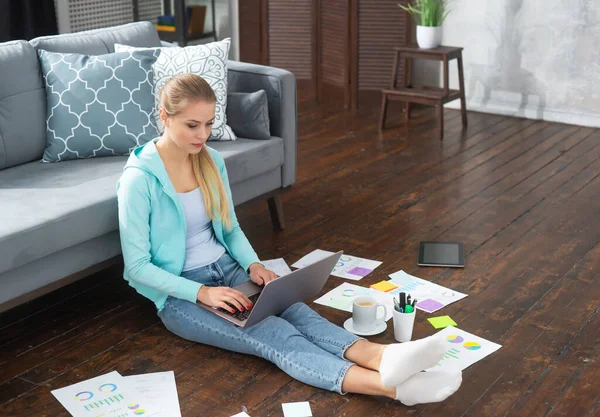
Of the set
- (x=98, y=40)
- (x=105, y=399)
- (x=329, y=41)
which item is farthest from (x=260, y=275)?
(x=329, y=41)

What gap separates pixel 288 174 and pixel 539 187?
132cm

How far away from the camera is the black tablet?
10.4 feet

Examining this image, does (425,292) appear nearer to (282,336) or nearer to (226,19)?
(282,336)

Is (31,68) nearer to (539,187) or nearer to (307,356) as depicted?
(307,356)

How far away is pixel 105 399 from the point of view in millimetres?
2297

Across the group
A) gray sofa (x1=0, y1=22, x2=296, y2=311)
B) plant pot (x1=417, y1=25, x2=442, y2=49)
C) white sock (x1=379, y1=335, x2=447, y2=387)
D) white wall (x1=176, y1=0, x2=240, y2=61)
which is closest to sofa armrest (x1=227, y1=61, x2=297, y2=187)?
gray sofa (x1=0, y1=22, x2=296, y2=311)

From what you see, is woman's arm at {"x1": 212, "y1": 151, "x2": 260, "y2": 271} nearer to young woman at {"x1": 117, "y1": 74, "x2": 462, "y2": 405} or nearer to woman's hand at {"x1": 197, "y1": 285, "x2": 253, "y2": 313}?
young woman at {"x1": 117, "y1": 74, "x2": 462, "y2": 405}

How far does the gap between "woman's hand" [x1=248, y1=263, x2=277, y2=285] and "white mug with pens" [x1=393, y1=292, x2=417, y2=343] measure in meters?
0.40

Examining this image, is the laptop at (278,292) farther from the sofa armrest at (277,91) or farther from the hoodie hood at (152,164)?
the sofa armrest at (277,91)

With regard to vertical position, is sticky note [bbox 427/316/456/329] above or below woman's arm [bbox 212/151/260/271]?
below

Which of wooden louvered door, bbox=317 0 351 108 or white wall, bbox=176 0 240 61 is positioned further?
white wall, bbox=176 0 240 61

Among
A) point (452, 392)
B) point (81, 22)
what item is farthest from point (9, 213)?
point (81, 22)

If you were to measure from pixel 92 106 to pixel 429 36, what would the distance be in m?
2.50

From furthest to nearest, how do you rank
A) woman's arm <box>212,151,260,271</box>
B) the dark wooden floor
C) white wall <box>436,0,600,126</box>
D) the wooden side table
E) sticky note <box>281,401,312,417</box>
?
white wall <box>436,0,600,126</box> → the wooden side table → woman's arm <box>212,151,260,271</box> → the dark wooden floor → sticky note <box>281,401,312,417</box>
